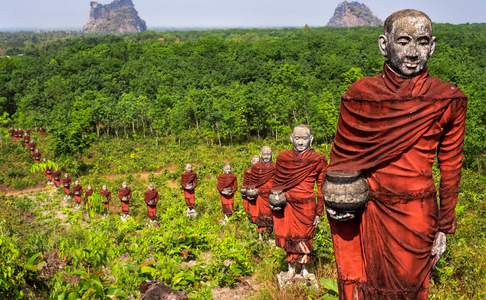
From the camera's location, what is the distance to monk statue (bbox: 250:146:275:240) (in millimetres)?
9047

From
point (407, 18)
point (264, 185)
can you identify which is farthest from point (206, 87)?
point (407, 18)

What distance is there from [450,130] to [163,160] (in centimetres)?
2589

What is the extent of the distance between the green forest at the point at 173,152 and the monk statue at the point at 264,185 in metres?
0.46

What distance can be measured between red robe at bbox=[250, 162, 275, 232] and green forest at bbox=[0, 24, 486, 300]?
1.57 feet

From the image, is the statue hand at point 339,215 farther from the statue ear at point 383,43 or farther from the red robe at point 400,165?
the statue ear at point 383,43

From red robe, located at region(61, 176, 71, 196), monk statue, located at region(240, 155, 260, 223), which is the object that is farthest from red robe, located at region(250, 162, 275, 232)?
red robe, located at region(61, 176, 71, 196)

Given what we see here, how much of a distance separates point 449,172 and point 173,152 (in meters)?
28.1

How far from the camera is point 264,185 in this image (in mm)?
9148

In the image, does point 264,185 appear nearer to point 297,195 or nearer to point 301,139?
point 297,195

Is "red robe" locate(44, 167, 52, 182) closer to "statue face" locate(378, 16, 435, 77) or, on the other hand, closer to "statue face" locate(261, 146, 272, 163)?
"statue face" locate(261, 146, 272, 163)

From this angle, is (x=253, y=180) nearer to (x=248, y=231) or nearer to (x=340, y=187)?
(x=248, y=231)

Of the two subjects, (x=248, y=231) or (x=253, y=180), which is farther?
(x=248, y=231)

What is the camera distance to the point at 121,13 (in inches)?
7854

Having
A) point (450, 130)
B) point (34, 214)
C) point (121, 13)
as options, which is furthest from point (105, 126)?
point (121, 13)
